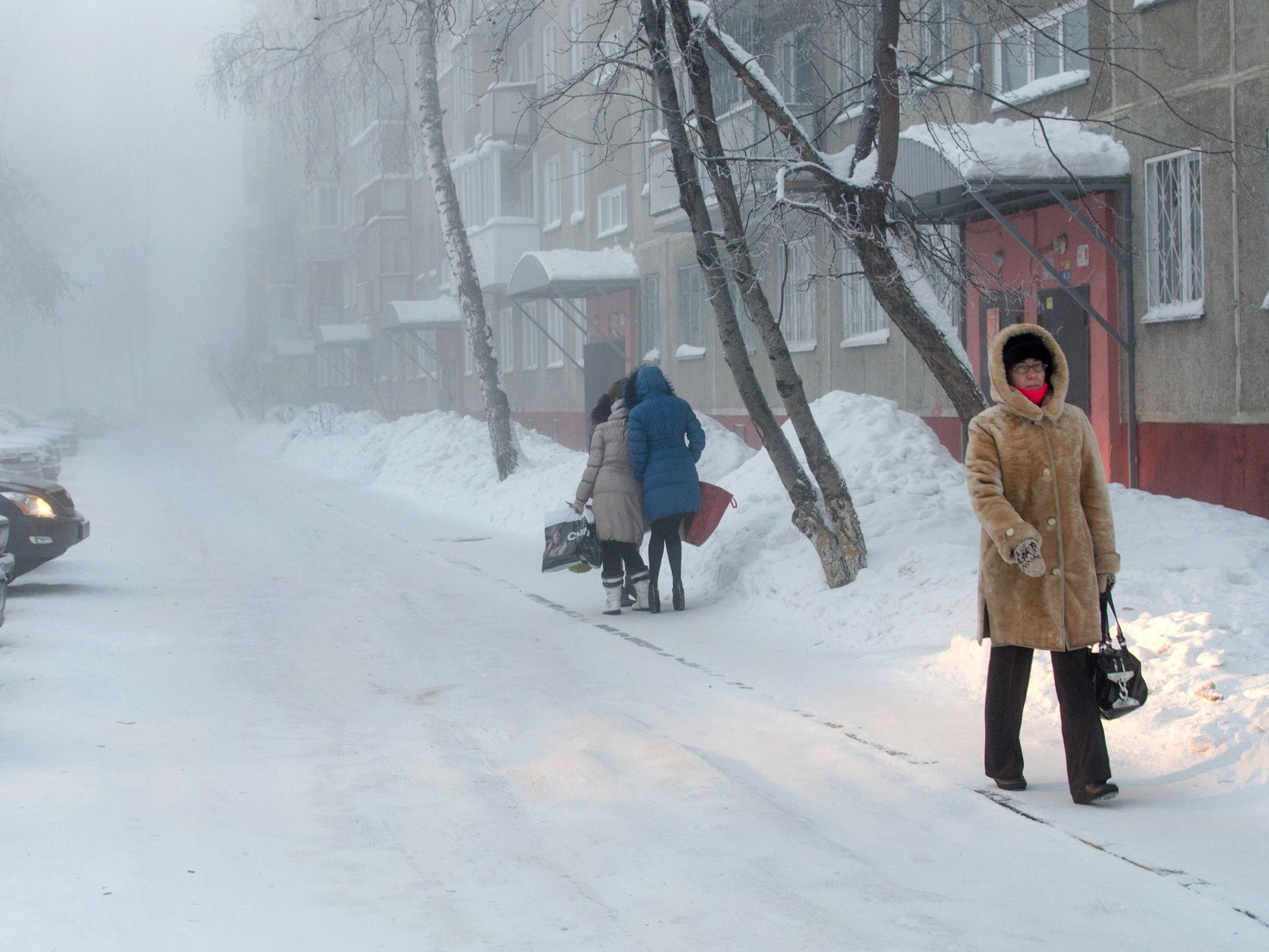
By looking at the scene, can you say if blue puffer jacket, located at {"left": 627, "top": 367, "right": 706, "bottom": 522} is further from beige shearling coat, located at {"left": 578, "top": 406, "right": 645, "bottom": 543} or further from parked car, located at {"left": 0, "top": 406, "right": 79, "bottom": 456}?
parked car, located at {"left": 0, "top": 406, "right": 79, "bottom": 456}

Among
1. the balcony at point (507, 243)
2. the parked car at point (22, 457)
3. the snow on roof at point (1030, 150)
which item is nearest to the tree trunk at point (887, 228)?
the snow on roof at point (1030, 150)

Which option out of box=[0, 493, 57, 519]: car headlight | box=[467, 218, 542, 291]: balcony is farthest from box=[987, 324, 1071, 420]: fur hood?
box=[467, 218, 542, 291]: balcony

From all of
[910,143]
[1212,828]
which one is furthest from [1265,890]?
[910,143]

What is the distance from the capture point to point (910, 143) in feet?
40.2

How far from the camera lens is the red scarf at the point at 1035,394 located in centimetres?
506

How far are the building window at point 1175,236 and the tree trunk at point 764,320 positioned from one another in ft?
13.1

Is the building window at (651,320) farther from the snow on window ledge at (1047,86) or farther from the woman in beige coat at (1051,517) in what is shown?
the woman in beige coat at (1051,517)

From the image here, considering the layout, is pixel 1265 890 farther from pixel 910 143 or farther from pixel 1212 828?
pixel 910 143

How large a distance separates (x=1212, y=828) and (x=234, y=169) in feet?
344

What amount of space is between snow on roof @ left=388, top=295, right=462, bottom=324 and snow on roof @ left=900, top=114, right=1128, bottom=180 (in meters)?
24.6

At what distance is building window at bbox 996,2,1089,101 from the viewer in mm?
12688

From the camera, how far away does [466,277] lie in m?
20.2

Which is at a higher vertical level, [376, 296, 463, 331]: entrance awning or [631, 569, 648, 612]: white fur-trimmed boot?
[376, 296, 463, 331]: entrance awning

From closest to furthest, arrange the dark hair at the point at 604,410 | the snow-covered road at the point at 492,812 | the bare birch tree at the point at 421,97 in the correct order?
1. the snow-covered road at the point at 492,812
2. the dark hair at the point at 604,410
3. the bare birch tree at the point at 421,97
